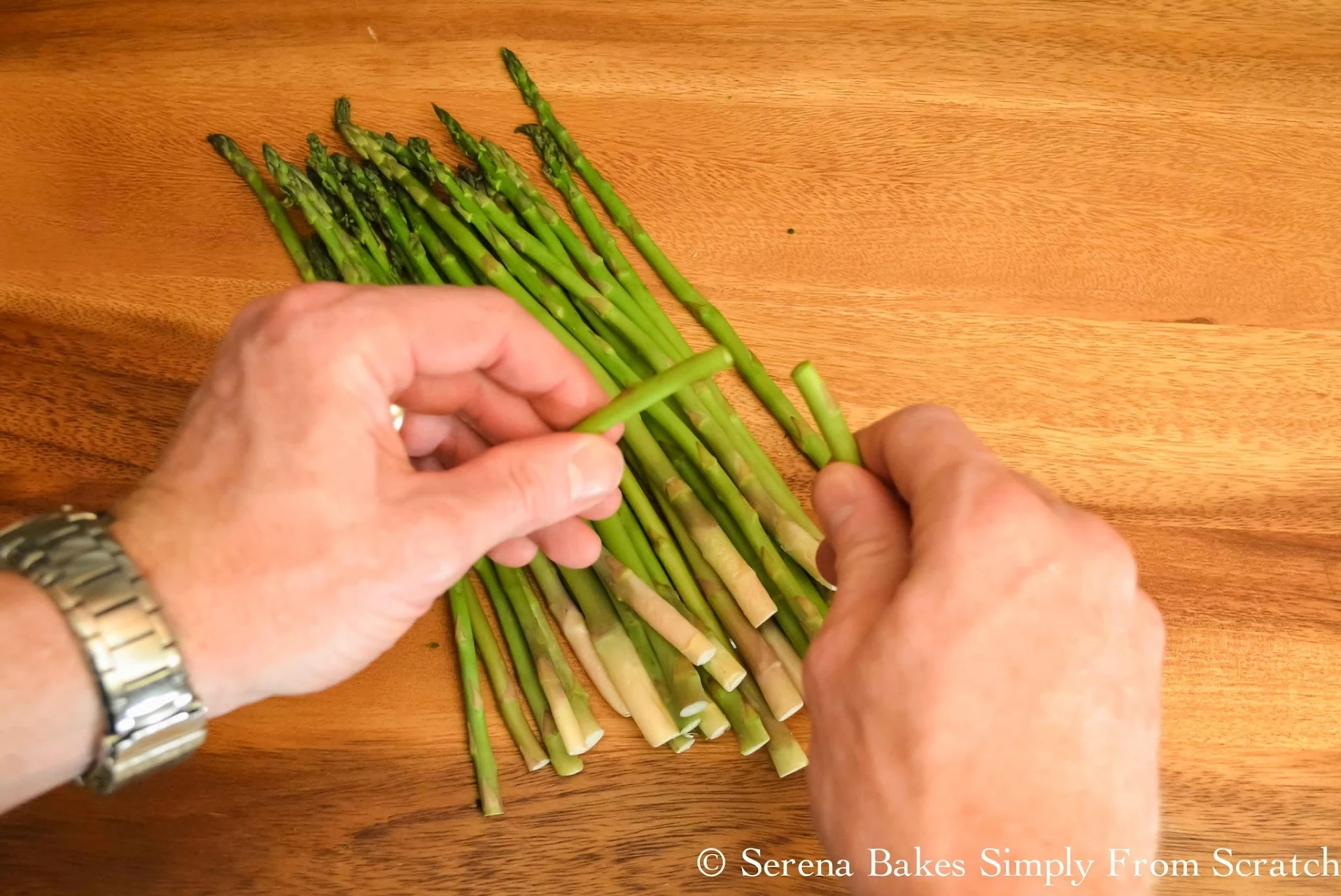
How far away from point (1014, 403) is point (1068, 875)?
862 mm

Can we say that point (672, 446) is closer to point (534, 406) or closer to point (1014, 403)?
point (534, 406)

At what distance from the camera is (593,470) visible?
3.44ft

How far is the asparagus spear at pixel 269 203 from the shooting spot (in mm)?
1612

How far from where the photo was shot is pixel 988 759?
32.0 inches

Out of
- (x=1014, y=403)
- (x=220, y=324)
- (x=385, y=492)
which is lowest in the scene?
(x=385, y=492)

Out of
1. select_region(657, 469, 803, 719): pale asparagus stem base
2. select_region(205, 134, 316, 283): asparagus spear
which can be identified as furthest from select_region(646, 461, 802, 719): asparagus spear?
select_region(205, 134, 316, 283): asparagus spear

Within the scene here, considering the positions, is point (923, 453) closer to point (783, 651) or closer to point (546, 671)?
point (783, 651)

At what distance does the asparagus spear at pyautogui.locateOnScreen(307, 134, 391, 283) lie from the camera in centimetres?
158

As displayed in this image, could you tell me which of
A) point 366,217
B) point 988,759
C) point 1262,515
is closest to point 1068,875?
point 988,759

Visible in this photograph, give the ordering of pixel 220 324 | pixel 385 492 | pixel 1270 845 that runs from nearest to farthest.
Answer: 1. pixel 385 492
2. pixel 1270 845
3. pixel 220 324

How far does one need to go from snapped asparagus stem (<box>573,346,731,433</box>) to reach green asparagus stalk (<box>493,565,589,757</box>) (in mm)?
322

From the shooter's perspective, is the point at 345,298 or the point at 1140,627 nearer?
the point at 1140,627

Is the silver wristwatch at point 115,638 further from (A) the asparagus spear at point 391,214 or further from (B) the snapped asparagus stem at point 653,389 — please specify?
(A) the asparagus spear at point 391,214

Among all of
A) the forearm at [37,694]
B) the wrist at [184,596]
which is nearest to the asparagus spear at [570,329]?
the wrist at [184,596]
